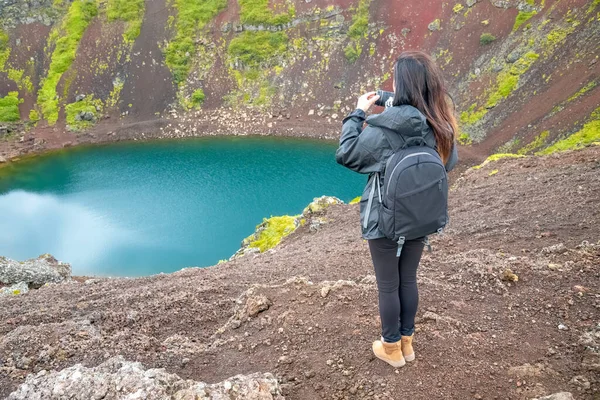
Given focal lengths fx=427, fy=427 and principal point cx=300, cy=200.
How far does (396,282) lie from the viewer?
3.87 meters

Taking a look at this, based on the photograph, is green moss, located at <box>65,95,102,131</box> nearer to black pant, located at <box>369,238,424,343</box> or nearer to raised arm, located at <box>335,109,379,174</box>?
raised arm, located at <box>335,109,379,174</box>

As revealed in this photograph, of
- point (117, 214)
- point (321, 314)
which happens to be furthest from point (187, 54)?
point (321, 314)

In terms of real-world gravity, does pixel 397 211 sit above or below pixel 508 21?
below

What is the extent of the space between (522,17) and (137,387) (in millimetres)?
47346

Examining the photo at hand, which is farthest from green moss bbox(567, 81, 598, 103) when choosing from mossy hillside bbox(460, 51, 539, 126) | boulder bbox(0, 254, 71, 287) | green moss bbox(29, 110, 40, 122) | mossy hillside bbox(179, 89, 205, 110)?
green moss bbox(29, 110, 40, 122)

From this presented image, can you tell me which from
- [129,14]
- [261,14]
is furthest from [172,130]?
[129,14]

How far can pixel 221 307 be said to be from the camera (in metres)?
7.25

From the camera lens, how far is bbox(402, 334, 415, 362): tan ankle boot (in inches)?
168

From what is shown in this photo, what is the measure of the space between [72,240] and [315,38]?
3713 cm

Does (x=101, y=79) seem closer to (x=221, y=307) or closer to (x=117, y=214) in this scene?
(x=117, y=214)

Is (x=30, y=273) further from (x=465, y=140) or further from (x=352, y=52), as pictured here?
(x=352, y=52)

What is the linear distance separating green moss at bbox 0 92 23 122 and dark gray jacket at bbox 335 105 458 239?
2286 inches

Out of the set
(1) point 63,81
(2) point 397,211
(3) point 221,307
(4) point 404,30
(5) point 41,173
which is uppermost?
(1) point 63,81

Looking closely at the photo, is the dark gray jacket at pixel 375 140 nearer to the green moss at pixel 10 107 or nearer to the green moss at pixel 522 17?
the green moss at pixel 522 17
